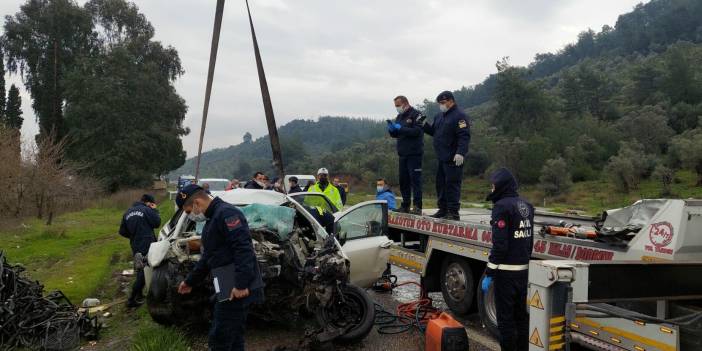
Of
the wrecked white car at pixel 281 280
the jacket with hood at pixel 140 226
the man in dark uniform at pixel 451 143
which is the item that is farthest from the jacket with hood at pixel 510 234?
the jacket with hood at pixel 140 226

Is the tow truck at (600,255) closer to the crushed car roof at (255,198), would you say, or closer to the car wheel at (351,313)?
the car wheel at (351,313)

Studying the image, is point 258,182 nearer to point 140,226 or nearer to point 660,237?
point 140,226

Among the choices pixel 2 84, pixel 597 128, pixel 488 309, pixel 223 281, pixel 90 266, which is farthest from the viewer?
pixel 597 128

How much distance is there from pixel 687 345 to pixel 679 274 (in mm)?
496

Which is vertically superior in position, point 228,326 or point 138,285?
point 228,326

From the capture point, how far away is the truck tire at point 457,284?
609 cm

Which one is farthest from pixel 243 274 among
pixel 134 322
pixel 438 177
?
pixel 438 177

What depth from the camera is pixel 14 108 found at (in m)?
41.3

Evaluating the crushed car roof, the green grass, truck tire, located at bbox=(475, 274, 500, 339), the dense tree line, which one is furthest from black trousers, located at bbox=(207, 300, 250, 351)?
the dense tree line

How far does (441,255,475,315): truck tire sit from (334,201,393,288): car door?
860 mm

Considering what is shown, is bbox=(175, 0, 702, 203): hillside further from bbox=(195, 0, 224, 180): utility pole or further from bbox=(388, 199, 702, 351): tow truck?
bbox=(195, 0, 224, 180): utility pole

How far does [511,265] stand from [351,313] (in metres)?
2.01

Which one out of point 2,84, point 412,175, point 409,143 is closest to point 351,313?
point 412,175

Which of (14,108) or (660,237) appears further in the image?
(14,108)
